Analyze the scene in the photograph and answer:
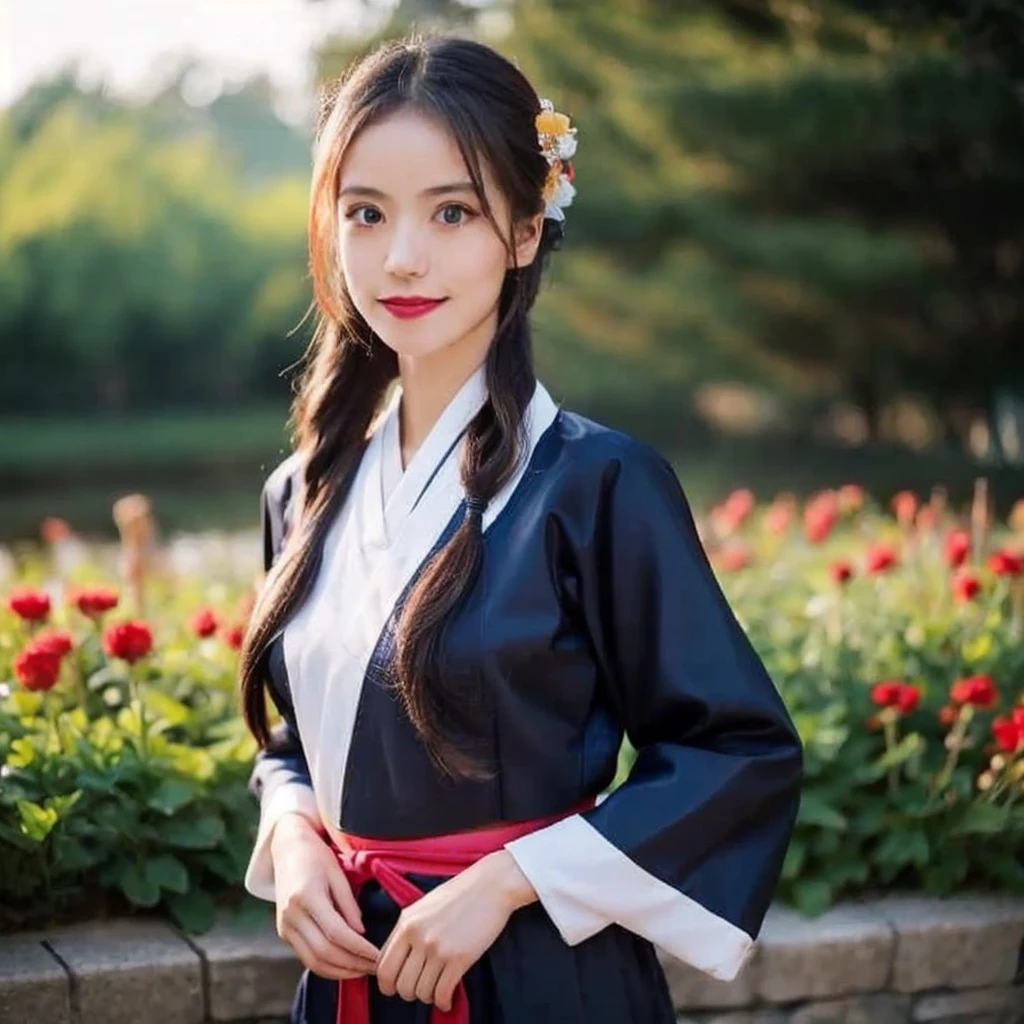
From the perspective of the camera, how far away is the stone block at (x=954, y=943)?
234 centimetres

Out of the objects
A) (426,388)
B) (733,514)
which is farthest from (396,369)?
(733,514)

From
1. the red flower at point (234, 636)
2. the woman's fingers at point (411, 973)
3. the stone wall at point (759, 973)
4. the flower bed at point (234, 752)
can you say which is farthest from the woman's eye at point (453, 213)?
the red flower at point (234, 636)

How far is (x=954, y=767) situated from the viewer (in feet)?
8.58

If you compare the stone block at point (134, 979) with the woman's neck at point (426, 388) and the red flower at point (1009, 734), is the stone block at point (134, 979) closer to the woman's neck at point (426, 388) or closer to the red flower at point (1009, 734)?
the woman's neck at point (426, 388)

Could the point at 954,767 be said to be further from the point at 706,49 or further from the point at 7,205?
the point at 7,205

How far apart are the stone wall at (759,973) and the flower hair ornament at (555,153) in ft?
3.48

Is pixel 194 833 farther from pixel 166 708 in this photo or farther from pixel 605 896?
pixel 605 896

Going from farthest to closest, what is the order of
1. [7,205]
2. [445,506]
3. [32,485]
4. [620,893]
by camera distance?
[7,205], [32,485], [445,506], [620,893]

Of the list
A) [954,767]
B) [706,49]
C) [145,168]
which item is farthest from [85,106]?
[954,767]

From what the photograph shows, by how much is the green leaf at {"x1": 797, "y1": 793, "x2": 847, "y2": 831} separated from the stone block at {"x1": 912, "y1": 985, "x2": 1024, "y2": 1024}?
0.27 meters

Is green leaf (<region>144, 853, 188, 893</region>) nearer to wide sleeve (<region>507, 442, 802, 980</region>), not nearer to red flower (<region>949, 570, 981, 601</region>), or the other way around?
wide sleeve (<region>507, 442, 802, 980</region>)

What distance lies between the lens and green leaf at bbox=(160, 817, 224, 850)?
2246mm

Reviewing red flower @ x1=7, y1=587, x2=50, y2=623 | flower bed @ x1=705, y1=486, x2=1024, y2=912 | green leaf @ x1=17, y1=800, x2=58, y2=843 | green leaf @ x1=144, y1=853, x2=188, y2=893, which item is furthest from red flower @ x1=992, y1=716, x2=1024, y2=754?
red flower @ x1=7, y1=587, x2=50, y2=623

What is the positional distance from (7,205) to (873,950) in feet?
68.3
